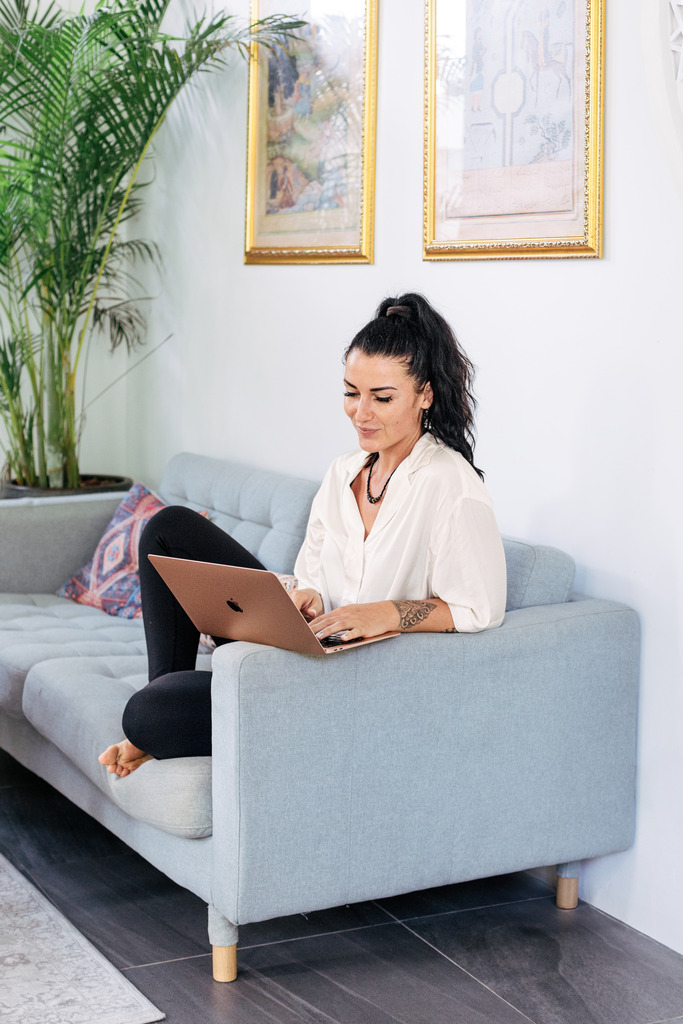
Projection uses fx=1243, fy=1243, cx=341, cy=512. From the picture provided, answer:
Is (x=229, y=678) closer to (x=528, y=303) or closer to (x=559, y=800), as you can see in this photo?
(x=559, y=800)

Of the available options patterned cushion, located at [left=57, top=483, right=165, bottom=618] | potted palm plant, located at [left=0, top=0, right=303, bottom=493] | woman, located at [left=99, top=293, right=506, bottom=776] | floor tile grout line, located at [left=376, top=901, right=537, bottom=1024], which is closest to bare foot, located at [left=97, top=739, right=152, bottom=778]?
woman, located at [left=99, top=293, right=506, bottom=776]

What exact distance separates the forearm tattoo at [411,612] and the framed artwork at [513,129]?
837 millimetres

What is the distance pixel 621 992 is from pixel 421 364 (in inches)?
48.0

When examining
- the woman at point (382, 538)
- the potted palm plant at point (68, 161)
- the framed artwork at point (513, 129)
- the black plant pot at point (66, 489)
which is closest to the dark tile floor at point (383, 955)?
the woman at point (382, 538)

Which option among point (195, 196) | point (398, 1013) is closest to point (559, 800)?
point (398, 1013)

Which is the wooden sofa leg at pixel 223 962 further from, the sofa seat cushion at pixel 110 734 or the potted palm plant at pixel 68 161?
the potted palm plant at pixel 68 161

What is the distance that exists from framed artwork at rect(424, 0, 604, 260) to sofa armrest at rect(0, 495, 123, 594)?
1417mm

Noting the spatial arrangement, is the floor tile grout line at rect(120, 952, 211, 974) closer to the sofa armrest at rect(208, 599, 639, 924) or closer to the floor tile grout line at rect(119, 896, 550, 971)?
the floor tile grout line at rect(119, 896, 550, 971)

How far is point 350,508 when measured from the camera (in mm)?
2527

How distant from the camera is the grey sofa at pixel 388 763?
2131 millimetres

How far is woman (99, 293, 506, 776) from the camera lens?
228 centimetres

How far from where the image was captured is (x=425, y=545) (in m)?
2.36

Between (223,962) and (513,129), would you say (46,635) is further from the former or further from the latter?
(513,129)

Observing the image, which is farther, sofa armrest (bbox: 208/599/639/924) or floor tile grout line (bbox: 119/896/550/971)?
floor tile grout line (bbox: 119/896/550/971)
